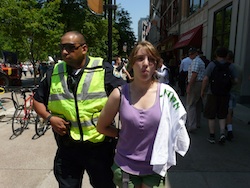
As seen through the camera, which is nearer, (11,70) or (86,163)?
(86,163)

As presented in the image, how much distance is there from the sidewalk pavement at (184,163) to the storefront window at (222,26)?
6194 mm

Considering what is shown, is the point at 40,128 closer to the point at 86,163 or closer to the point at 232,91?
the point at 86,163

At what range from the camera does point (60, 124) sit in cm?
200

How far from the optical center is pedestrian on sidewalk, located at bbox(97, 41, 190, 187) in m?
1.75

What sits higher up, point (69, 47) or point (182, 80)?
point (69, 47)

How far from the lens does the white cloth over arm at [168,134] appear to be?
1.74 meters

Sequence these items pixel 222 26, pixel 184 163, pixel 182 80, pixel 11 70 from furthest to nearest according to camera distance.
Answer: pixel 11 70
pixel 222 26
pixel 182 80
pixel 184 163

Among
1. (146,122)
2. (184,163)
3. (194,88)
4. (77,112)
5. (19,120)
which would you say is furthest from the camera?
(19,120)

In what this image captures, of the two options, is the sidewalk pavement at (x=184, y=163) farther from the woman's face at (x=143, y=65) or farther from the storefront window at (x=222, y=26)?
the storefront window at (x=222, y=26)

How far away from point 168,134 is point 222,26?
10949 millimetres

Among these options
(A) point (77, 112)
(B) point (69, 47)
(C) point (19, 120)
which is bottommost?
(C) point (19, 120)

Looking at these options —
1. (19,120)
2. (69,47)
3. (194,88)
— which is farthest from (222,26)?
(69,47)

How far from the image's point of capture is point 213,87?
4.90 meters

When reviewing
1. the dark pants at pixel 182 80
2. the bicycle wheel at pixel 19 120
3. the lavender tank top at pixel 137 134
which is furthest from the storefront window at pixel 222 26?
the lavender tank top at pixel 137 134
